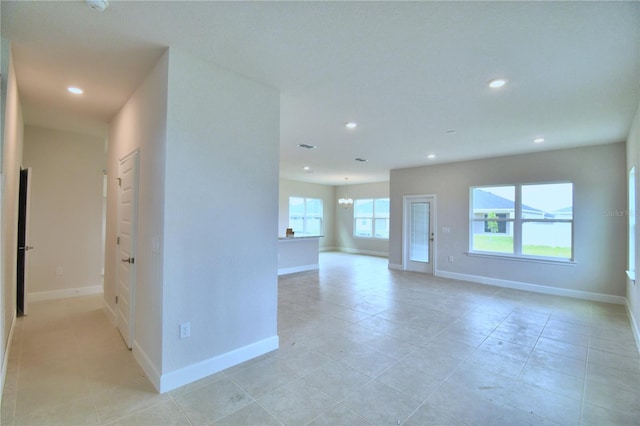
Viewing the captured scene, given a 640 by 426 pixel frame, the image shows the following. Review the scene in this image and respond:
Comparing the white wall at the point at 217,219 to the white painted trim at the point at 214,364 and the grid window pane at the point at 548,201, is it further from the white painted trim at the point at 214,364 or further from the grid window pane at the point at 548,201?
the grid window pane at the point at 548,201

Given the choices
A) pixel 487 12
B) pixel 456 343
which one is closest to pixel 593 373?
pixel 456 343

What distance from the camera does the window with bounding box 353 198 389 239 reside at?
10961mm

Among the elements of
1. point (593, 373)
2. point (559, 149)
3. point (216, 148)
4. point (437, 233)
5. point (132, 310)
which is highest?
point (559, 149)

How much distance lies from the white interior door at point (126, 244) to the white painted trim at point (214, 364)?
98cm

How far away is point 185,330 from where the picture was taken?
2.47m

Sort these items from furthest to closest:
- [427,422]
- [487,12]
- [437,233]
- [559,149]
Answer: [437,233] → [559,149] → [427,422] → [487,12]

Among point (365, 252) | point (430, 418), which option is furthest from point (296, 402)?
point (365, 252)

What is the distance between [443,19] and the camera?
197 cm

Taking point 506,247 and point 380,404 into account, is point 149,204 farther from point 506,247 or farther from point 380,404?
point 506,247

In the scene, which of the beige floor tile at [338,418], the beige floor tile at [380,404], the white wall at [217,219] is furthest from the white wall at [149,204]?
the beige floor tile at [380,404]

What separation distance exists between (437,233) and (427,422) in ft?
18.6

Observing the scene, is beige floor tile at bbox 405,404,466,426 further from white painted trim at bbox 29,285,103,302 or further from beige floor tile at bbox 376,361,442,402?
white painted trim at bbox 29,285,103,302

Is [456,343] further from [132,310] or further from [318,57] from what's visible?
[132,310]

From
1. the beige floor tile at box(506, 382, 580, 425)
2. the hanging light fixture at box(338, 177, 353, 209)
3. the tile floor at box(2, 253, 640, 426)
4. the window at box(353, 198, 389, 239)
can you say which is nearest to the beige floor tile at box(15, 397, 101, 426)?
the tile floor at box(2, 253, 640, 426)
